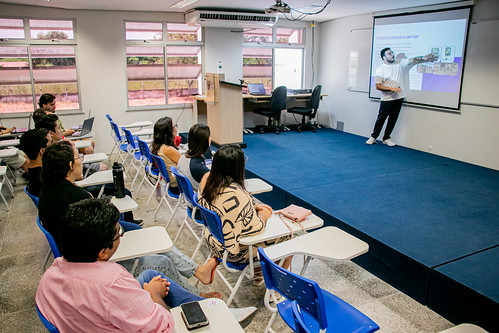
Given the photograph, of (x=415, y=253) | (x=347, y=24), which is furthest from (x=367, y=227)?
(x=347, y=24)

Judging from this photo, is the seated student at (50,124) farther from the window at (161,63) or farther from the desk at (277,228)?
the window at (161,63)

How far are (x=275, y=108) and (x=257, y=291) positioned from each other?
5.60m

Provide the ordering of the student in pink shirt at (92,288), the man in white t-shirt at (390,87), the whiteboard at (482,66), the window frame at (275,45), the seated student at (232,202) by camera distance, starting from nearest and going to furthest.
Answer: the student in pink shirt at (92,288)
the seated student at (232,202)
the whiteboard at (482,66)
the man in white t-shirt at (390,87)
the window frame at (275,45)

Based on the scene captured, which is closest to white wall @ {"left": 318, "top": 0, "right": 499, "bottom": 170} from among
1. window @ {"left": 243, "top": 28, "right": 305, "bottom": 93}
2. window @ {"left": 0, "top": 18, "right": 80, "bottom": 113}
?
window @ {"left": 243, "top": 28, "right": 305, "bottom": 93}

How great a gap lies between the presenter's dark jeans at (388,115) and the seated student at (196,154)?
4.39 metres

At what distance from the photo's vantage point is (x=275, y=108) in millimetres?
8172

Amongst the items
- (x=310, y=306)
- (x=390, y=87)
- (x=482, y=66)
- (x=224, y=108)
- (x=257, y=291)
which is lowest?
(x=257, y=291)

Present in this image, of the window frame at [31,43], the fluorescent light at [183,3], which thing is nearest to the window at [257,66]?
the fluorescent light at [183,3]

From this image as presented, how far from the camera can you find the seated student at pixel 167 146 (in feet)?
13.4

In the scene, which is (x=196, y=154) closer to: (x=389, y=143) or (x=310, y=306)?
(x=310, y=306)

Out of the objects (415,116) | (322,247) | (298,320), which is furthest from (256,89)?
(298,320)

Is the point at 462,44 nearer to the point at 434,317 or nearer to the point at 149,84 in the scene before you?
the point at 434,317

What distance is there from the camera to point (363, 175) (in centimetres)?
519

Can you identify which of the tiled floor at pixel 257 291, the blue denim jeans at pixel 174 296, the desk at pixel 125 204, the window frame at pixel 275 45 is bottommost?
the tiled floor at pixel 257 291
